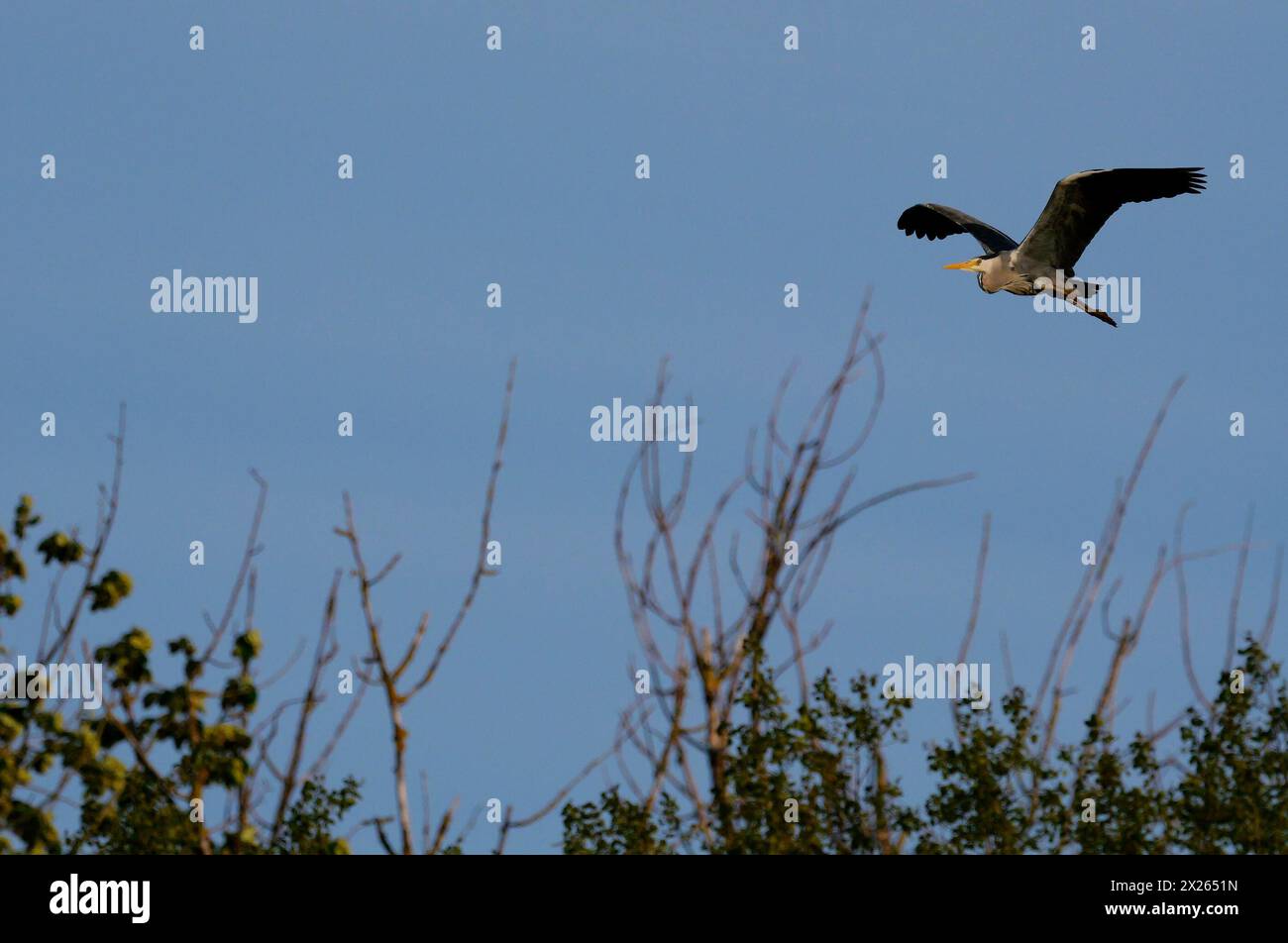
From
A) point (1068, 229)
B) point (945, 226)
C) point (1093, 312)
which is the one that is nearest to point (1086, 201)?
point (1068, 229)

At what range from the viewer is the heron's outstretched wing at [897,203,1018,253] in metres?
16.6

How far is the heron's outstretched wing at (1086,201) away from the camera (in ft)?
47.5

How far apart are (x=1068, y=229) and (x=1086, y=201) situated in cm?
29

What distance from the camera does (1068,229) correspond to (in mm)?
15133

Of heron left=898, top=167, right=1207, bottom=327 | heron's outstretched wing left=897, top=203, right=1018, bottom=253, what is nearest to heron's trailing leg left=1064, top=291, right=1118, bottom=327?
heron left=898, top=167, right=1207, bottom=327

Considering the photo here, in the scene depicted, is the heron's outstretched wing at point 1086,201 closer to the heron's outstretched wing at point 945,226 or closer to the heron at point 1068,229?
the heron at point 1068,229

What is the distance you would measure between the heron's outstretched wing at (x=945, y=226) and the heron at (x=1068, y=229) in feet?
0.76

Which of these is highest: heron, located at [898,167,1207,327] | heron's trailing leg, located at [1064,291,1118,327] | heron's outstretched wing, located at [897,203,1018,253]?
heron's outstretched wing, located at [897,203,1018,253]

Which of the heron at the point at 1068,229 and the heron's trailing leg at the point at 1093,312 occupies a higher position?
the heron at the point at 1068,229

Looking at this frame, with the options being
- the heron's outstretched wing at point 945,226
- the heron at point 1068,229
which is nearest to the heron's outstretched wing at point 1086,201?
the heron at point 1068,229

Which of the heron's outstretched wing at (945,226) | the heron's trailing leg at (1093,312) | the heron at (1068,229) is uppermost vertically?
the heron's outstretched wing at (945,226)

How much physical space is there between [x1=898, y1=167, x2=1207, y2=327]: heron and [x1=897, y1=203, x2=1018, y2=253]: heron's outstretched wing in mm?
231

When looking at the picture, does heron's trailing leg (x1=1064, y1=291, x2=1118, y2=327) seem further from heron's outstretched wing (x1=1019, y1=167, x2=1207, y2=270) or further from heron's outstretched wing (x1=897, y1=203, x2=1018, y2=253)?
heron's outstretched wing (x1=897, y1=203, x2=1018, y2=253)
